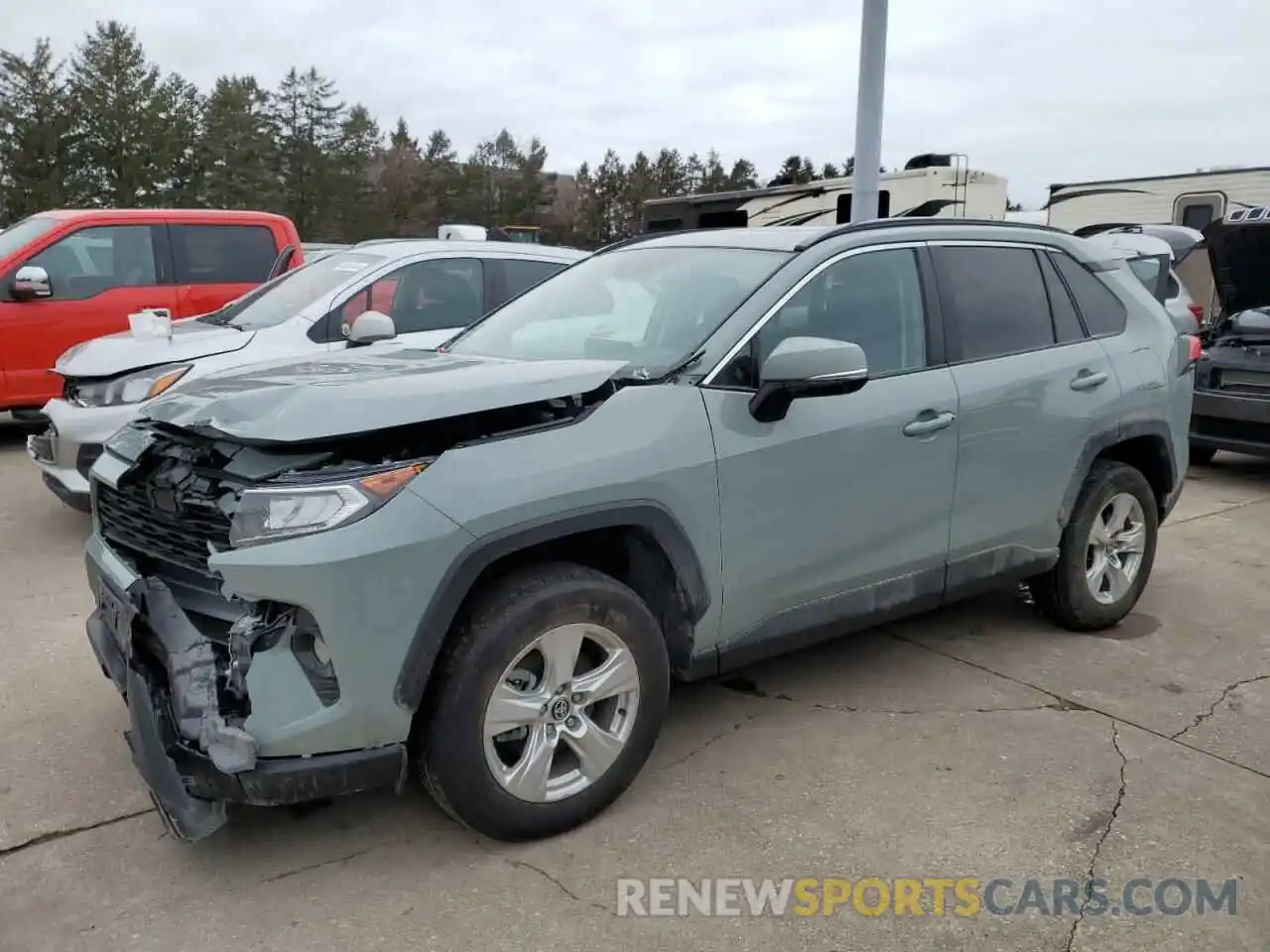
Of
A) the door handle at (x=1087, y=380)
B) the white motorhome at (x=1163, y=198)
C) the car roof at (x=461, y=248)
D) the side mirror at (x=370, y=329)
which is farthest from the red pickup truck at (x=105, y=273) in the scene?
the white motorhome at (x=1163, y=198)

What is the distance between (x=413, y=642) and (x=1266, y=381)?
7.34m

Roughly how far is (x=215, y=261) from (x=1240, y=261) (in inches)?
345

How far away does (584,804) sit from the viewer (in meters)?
2.91

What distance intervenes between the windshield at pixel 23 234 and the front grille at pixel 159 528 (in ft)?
20.5

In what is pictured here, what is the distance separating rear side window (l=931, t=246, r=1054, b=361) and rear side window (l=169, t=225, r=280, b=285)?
697 cm

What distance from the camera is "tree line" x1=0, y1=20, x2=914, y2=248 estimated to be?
4256 cm

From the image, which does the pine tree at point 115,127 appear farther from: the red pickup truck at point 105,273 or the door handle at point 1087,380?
the door handle at point 1087,380

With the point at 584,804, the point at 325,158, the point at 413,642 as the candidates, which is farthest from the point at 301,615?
the point at 325,158

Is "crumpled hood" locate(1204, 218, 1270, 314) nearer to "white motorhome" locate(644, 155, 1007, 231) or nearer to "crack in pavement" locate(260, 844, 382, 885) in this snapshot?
"white motorhome" locate(644, 155, 1007, 231)

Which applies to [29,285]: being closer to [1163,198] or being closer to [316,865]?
[316,865]

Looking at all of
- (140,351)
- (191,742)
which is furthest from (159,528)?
(140,351)

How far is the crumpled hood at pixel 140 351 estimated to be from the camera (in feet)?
19.1

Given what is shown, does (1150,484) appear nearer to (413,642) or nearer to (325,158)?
(413,642)

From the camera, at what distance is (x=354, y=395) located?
266cm
